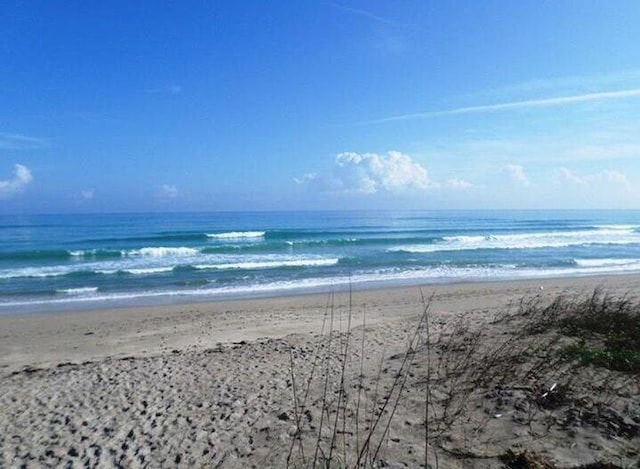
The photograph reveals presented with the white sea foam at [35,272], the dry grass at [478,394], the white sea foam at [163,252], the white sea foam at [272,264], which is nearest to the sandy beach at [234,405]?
the dry grass at [478,394]

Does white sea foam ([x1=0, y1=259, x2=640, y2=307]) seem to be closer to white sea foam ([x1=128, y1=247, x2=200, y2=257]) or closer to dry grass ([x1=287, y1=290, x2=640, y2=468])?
dry grass ([x1=287, y1=290, x2=640, y2=468])

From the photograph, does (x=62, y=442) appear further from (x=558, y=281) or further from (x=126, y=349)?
(x=558, y=281)

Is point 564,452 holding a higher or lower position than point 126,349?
higher

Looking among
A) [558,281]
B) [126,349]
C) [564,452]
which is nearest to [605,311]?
[564,452]

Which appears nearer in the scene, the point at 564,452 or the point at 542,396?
the point at 564,452

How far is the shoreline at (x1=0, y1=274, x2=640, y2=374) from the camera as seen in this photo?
8.87 meters

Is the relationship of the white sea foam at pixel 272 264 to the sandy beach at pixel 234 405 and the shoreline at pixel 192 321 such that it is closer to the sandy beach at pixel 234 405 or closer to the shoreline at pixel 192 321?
the shoreline at pixel 192 321

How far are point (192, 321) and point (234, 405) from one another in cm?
641

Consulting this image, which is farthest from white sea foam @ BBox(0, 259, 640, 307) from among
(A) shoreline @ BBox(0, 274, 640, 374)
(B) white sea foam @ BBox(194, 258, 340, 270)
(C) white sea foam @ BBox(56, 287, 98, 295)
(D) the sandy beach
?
(D) the sandy beach

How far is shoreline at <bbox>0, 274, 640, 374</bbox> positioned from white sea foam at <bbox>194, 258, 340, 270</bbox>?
701cm

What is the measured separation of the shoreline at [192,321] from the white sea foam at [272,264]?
276 inches

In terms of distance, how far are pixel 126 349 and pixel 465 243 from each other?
29250mm

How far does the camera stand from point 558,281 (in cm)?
1752

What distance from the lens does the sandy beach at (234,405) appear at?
381 cm
